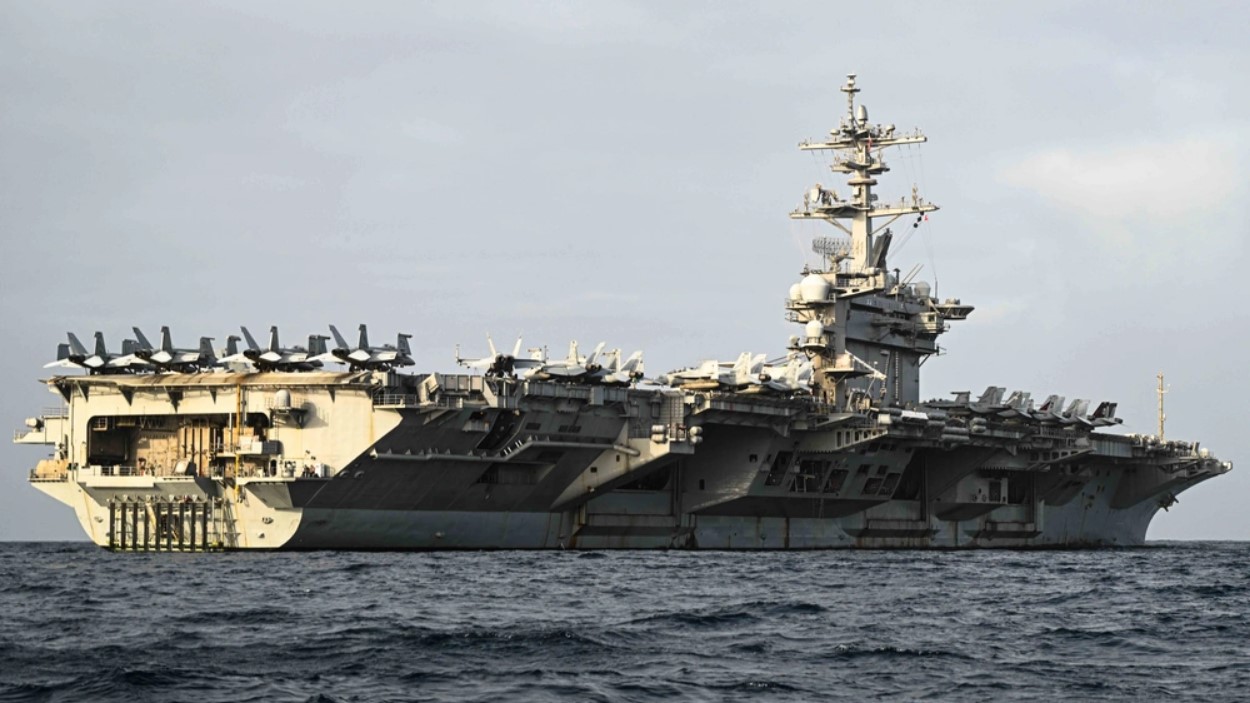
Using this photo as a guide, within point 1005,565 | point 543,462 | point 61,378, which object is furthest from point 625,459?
point 61,378

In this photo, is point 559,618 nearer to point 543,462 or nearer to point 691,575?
point 691,575

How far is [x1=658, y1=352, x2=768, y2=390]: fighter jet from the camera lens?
39.2m

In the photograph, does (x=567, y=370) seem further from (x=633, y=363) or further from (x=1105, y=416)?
(x=1105, y=416)

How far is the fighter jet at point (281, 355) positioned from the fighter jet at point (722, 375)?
8.80 meters

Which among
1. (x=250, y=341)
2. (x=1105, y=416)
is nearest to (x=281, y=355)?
(x=250, y=341)

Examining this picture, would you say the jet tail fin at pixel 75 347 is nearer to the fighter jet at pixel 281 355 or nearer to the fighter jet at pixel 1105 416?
the fighter jet at pixel 281 355

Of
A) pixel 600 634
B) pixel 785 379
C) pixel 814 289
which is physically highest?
pixel 814 289

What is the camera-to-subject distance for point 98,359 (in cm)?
3609

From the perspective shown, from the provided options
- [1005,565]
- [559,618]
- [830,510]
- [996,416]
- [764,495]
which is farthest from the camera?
[996,416]

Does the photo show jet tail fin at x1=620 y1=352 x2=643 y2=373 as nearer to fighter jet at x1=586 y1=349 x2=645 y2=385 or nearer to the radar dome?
fighter jet at x1=586 y1=349 x2=645 y2=385

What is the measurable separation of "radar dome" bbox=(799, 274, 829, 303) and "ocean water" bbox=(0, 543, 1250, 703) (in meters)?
14.8

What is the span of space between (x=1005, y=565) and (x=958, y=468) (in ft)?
35.9

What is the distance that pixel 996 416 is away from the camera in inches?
1889

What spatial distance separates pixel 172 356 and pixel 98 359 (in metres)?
1.85
